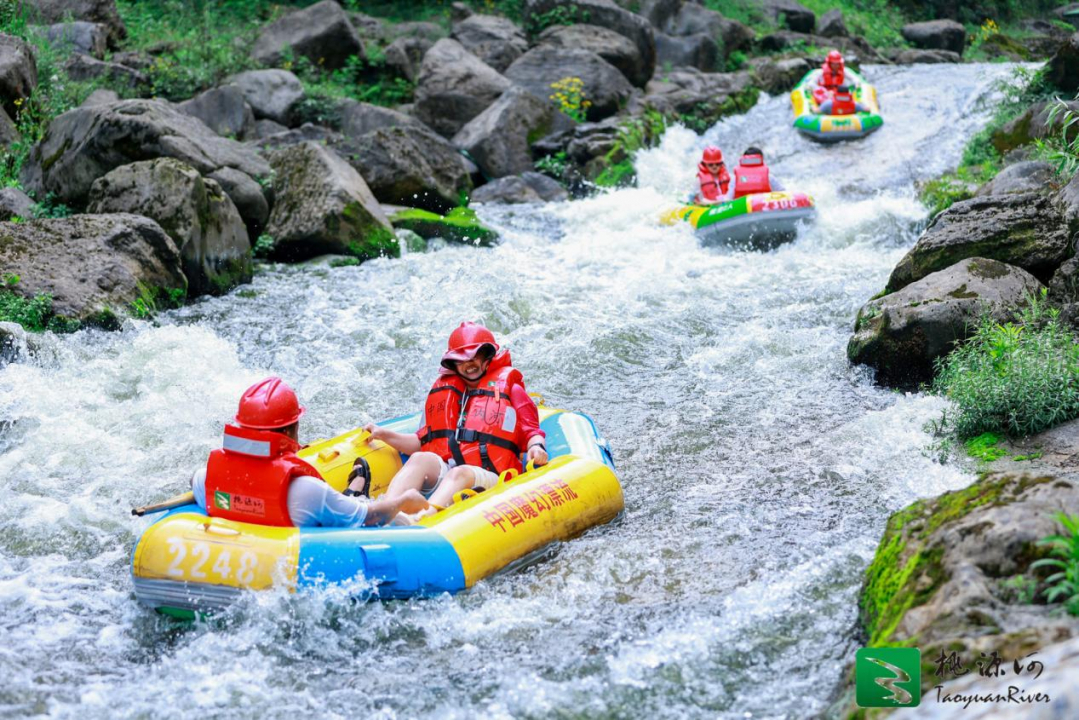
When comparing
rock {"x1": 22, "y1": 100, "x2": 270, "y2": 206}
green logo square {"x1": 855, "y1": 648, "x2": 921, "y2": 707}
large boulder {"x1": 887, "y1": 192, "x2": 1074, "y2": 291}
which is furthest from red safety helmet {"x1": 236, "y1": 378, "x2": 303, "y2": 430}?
rock {"x1": 22, "y1": 100, "x2": 270, "y2": 206}

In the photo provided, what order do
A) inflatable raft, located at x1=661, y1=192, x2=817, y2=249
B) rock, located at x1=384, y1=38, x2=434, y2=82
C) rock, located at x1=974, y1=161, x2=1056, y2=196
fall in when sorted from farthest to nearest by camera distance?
1. rock, located at x1=384, y1=38, x2=434, y2=82
2. inflatable raft, located at x1=661, y1=192, x2=817, y2=249
3. rock, located at x1=974, y1=161, x2=1056, y2=196

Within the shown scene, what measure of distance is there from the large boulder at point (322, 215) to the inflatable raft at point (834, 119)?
7188 millimetres

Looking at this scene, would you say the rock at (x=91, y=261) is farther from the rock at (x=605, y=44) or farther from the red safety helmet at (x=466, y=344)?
the rock at (x=605, y=44)

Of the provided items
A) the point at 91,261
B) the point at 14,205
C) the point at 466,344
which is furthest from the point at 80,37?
the point at 466,344

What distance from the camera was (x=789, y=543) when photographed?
478 cm

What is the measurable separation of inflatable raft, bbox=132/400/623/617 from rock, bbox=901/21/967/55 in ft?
64.2

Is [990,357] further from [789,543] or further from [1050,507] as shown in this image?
[1050,507]

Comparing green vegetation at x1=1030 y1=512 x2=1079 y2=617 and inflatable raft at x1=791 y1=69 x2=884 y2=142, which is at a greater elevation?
green vegetation at x1=1030 y1=512 x2=1079 y2=617

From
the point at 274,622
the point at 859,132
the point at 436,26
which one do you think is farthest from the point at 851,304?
the point at 436,26

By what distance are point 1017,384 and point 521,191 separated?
8.49 meters

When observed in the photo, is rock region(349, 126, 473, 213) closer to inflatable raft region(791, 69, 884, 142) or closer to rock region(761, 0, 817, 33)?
inflatable raft region(791, 69, 884, 142)

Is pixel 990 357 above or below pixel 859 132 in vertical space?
above

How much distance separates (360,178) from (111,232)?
3.14m

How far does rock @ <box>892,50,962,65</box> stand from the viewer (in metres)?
19.5
